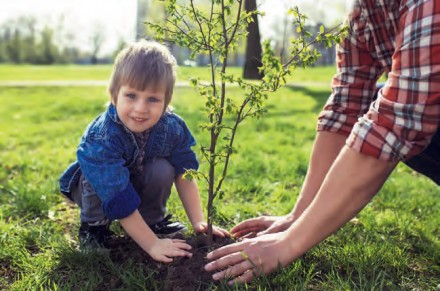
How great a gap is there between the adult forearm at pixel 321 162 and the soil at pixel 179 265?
1.31ft

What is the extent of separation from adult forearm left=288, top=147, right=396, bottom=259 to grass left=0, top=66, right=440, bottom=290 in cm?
28

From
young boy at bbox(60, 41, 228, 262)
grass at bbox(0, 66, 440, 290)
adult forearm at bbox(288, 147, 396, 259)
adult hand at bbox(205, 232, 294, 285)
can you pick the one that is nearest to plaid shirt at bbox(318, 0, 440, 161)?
adult forearm at bbox(288, 147, 396, 259)

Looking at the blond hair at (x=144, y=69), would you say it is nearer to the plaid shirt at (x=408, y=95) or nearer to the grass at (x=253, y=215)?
the grass at (x=253, y=215)

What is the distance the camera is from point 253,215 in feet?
9.79

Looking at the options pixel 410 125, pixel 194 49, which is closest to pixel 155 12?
pixel 194 49

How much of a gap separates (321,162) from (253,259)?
0.70 m

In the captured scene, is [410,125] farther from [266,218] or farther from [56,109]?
[56,109]

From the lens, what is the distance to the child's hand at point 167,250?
6.64ft

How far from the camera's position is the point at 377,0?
1917 mm

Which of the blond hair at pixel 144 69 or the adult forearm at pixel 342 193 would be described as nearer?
the adult forearm at pixel 342 193

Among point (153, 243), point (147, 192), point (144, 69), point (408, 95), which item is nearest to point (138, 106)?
point (144, 69)

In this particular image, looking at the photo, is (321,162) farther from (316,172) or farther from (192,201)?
(192,201)

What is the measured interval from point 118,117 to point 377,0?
1.24 m

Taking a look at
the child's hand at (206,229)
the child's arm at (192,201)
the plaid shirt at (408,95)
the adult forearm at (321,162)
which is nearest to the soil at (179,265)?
the child's hand at (206,229)
